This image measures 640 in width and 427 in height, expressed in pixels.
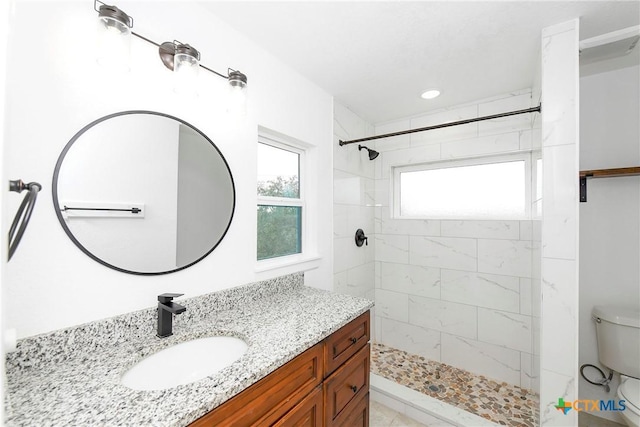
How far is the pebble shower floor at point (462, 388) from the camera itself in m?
1.88

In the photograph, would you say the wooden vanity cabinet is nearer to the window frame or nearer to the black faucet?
the black faucet

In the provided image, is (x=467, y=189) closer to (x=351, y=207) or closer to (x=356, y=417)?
(x=351, y=207)

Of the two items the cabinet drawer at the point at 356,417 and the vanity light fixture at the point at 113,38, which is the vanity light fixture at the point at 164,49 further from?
the cabinet drawer at the point at 356,417

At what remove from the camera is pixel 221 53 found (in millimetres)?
1438

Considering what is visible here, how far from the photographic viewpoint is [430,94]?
2.26 meters

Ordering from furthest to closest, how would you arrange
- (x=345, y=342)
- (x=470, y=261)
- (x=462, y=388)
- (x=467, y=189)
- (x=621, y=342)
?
(x=467, y=189) → (x=470, y=261) → (x=462, y=388) → (x=621, y=342) → (x=345, y=342)

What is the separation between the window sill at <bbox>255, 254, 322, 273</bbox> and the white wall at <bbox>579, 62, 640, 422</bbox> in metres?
1.92

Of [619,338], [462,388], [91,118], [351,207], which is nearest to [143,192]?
[91,118]

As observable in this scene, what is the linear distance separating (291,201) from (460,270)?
1.66m

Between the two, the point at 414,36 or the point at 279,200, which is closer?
the point at 414,36

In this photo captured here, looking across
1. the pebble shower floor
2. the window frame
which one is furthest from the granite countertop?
the pebble shower floor

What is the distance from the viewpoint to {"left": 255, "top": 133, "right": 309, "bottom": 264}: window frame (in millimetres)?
1796

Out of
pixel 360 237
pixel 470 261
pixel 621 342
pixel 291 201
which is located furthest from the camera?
pixel 360 237

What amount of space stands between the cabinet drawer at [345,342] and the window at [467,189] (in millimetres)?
1524
